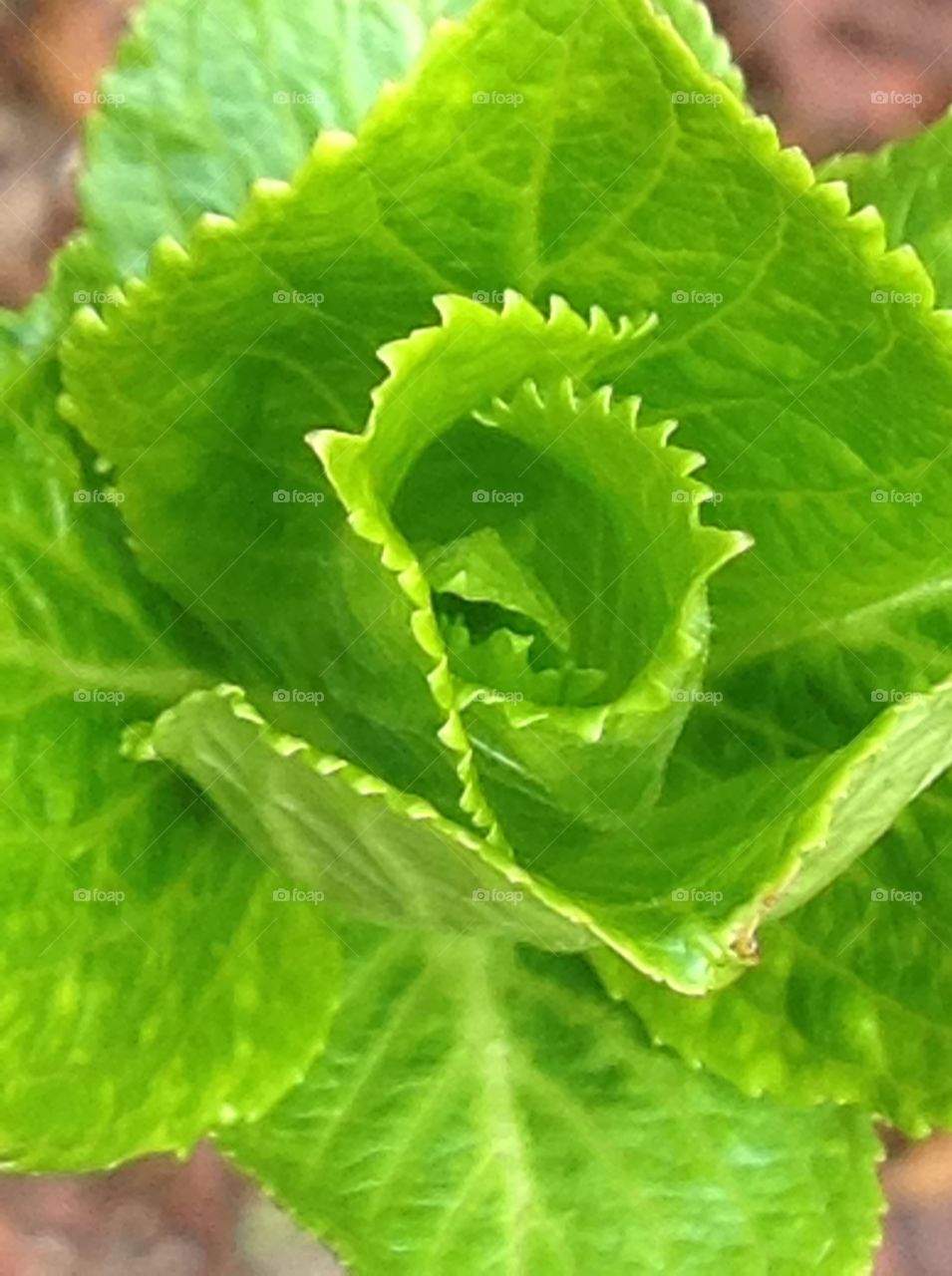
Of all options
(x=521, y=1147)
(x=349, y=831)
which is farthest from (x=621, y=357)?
(x=521, y=1147)

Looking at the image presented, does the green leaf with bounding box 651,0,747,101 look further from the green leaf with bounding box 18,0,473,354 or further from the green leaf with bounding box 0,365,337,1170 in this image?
the green leaf with bounding box 0,365,337,1170

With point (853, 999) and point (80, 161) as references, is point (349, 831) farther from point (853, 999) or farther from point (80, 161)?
point (80, 161)

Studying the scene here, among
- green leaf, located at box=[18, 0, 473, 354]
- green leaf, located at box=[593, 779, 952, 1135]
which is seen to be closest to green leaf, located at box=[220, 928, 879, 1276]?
green leaf, located at box=[593, 779, 952, 1135]

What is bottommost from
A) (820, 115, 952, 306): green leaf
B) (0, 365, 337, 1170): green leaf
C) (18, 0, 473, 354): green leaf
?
(0, 365, 337, 1170): green leaf

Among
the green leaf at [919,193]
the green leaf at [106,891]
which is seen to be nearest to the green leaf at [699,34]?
the green leaf at [919,193]

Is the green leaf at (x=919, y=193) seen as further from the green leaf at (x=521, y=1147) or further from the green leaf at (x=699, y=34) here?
the green leaf at (x=521, y=1147)
